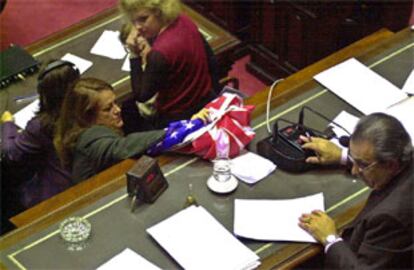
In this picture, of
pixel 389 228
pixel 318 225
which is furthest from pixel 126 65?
pixel 389 228

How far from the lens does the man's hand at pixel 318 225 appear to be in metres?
3.71

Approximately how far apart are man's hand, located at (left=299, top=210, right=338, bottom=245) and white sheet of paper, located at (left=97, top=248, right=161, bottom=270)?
65 centimetres

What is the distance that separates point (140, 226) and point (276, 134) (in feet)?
2.54

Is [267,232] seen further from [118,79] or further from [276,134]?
[118,79]

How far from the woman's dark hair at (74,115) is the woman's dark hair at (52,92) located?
53 mm

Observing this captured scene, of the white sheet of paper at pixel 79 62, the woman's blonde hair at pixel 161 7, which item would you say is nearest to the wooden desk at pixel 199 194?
the woman's blonde hair at pixel 161 7

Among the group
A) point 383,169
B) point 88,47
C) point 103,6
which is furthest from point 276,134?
point 103,6

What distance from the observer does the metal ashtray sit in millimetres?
3766

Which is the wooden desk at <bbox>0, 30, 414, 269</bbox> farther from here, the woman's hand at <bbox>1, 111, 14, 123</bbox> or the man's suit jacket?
the woman's hand at <bbox>1, 111, 14, 123</bbox>

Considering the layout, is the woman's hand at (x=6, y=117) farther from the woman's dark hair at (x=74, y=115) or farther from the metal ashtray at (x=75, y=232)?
the metal ashtray at (x=75, y=232)

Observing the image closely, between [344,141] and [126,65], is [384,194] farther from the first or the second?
[126,65]

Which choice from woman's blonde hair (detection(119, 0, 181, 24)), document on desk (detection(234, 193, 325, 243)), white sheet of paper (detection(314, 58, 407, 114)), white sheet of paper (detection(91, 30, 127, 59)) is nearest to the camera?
document on desk (detection(234, 193, 325, 243))

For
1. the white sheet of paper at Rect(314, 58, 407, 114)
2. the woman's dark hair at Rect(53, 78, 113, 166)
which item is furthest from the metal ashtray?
the white sheet of paper at Rect(314, 58, 407, 114)

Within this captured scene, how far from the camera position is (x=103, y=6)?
23.2 feet
